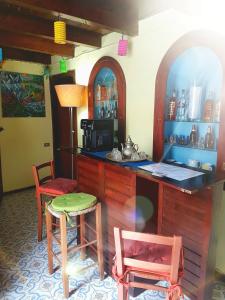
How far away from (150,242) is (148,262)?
0.17 m

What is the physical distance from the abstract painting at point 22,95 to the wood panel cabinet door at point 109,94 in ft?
4.30

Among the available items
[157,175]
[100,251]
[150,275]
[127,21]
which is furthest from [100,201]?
[127,21]

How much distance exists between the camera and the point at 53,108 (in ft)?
13.9

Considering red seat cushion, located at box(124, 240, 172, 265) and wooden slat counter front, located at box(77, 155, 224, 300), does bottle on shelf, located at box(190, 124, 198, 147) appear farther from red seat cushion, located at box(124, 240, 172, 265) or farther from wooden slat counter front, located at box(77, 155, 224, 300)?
red seat cushion, located at box(124, 240, 172, 265)

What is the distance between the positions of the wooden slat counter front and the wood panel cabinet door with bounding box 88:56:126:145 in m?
0.79

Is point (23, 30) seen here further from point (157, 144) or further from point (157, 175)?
point (157, 175)

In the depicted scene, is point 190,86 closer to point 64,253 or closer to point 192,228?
point 192,228

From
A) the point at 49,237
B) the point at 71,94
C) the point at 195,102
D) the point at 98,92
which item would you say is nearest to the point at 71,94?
the point at 71,94

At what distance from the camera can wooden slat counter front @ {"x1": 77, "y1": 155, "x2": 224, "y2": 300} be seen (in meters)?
1.52

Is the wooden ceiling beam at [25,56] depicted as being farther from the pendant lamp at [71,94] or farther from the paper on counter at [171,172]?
the paper on counter at [171,172]

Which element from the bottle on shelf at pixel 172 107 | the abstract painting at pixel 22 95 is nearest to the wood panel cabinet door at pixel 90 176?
the bottle on shelf at pixel 172 107

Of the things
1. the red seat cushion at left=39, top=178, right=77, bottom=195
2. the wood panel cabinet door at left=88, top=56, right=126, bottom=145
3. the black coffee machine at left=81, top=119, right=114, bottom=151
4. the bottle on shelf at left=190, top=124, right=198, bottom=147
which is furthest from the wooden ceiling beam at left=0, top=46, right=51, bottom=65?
the bottle on shelf at left=190, top=124, right=198, bottom=147

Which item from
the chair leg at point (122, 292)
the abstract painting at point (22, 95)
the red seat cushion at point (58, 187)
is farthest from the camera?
the abstract painting at point (22, 95)

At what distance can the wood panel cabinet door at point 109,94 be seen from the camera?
8.76ft
